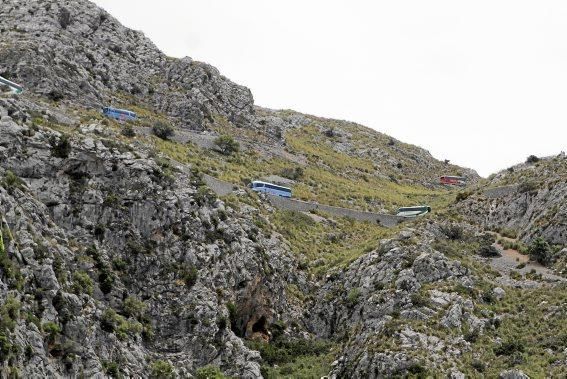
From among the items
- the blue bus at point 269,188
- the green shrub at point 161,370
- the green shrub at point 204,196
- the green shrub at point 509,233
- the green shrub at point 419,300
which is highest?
the green shrub at point 509,233

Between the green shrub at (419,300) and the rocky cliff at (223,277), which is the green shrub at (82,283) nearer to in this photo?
the rocky cliff at (223,277)

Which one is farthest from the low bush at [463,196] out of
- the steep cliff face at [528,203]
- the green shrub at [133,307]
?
the green shrub at [133,307]

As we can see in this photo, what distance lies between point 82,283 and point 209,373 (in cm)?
1102

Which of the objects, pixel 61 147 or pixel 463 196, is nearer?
pixel 61 147

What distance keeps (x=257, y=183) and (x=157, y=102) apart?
30488mm

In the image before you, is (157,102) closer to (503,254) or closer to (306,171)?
(306,171)

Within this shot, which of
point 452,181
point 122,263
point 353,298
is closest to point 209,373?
point 122,263

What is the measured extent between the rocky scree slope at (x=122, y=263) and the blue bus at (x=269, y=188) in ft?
54.1

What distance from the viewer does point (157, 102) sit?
10825cm

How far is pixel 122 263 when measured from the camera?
5553 cm

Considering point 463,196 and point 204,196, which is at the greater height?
point 463,196

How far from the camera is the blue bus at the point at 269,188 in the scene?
85250 millimetres

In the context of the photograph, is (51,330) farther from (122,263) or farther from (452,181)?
(452,181)

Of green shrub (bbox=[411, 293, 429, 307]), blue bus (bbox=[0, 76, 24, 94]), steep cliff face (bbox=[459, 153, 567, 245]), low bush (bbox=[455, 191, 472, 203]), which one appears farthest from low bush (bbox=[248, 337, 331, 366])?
blue bus (bbox=[0, 76, 24, 94])
